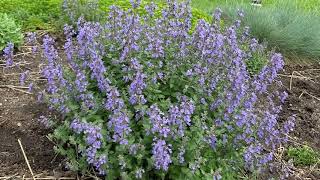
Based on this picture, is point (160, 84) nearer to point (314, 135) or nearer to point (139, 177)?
point (139, 177)

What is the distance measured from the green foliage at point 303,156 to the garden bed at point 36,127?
2.5 inches

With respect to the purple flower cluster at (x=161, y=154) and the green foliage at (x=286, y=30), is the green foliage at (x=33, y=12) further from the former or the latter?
the purple flower cluster at (x=161, y=154)

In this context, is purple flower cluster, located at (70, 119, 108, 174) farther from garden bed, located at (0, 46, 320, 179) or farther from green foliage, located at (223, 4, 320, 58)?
green foliage, located at (223, 4, 320, 58)

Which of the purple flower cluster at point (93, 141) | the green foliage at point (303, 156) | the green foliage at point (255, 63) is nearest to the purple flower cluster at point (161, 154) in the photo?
the purple flower cluster at point (93, 141)

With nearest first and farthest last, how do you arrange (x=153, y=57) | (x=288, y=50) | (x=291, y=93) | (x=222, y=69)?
(x=153, y=57)
(x=222, y=69)
(x=291, y=93)
(x=288, y=50)

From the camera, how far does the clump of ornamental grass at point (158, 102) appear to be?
9.17ft

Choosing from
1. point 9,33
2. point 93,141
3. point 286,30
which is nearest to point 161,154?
point 93,141

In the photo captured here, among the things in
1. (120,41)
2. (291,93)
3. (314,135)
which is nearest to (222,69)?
(120,41)

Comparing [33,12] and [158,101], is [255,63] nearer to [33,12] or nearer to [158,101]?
[158,101]

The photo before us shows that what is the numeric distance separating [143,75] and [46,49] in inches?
30.4

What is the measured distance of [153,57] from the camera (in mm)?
3205

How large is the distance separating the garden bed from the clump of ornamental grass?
7.3 inches

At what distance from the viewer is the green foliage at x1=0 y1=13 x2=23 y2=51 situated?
15.0ft

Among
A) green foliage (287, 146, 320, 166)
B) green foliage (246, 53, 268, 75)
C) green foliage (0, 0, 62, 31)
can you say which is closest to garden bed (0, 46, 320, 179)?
green foliage (287, 146, 320, 166)
